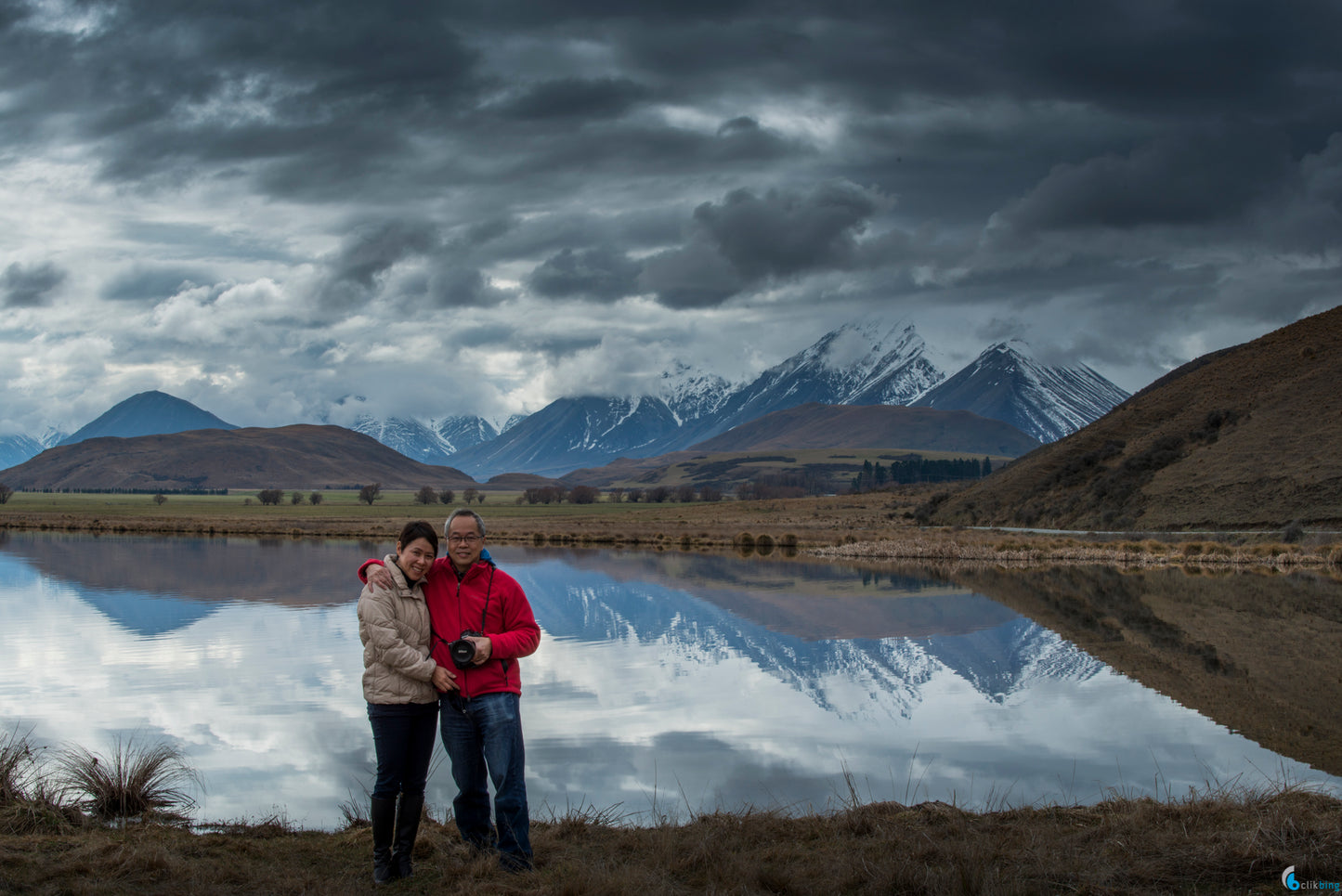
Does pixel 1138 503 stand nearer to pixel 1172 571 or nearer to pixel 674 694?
pixel 1172 571

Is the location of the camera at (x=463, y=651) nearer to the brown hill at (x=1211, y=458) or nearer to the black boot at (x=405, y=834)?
the black boot at (x=405, y=834)

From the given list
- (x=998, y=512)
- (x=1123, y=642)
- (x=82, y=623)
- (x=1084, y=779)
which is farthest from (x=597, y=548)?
(x=1084, y=779)

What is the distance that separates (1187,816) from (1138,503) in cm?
5503

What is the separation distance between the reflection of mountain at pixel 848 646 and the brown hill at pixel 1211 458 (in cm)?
2845

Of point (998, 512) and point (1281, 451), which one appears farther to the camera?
point (998, 512)

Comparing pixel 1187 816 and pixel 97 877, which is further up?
pixel 97 877

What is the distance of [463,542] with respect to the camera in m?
6.82

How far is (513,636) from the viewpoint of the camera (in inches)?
273

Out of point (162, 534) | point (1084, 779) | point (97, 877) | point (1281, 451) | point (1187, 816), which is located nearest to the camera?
point (97, 877)

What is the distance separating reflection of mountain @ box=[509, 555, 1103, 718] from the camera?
16.1 meters

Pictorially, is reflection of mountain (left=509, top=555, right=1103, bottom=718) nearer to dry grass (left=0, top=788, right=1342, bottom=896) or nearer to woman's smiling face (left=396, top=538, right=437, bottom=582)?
dry grass (left=0, top=788, right=1342, bottom=896)

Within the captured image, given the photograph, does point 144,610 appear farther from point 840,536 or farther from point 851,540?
point 840,536

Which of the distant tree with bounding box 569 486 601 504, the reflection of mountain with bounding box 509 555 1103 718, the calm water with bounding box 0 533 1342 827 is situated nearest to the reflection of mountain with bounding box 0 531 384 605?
the calm water with bounding box 0 533 1342 827

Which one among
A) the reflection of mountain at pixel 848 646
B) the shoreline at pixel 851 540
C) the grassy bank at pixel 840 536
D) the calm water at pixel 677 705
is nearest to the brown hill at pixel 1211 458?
the shoreline at pixel 851 540
